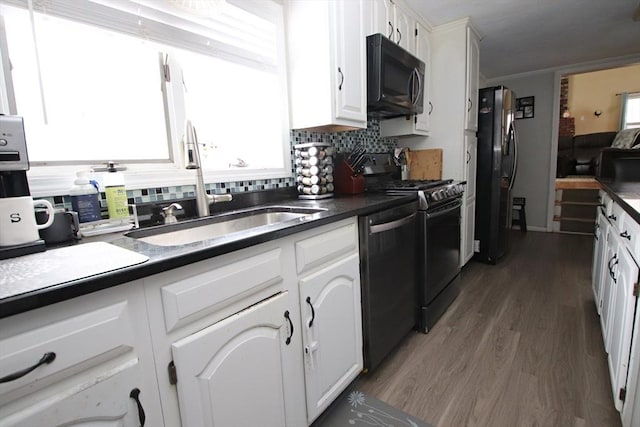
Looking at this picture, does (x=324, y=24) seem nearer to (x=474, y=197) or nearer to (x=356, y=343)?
(x=356, y=343)

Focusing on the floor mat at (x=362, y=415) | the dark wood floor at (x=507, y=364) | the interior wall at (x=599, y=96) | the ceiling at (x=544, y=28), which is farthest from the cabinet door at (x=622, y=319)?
the interior wall at (x=599, y=96)

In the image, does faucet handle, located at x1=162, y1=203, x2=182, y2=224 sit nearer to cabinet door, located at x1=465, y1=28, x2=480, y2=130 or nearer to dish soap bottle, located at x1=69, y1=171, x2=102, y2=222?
dish soap bottle, located at x1=69, y1=171, x2=102, y2=222

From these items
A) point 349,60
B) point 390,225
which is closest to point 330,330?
point 390,225

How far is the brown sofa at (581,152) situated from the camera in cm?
502

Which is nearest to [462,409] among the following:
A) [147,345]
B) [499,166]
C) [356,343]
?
[356,343]

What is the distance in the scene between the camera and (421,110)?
2.60 metres

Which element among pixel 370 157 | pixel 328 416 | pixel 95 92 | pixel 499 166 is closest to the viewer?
pixel 95 92

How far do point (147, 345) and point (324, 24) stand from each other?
172cm

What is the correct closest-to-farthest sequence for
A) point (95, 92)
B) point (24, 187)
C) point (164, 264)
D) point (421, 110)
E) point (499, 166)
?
point (164, 264) → point (24, 187) → point (95, 92) → point (421, 110) → point (499, 166)

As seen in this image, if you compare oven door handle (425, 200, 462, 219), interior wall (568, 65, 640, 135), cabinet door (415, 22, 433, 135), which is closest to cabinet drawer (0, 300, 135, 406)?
oven door handle (425, 200, 462, 219)

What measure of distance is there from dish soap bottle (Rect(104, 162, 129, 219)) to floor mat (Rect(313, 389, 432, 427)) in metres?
1.14

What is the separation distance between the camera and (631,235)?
1.23m

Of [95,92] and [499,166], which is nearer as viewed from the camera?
[95,92]

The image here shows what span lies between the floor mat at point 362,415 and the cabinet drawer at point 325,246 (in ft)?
2.28
